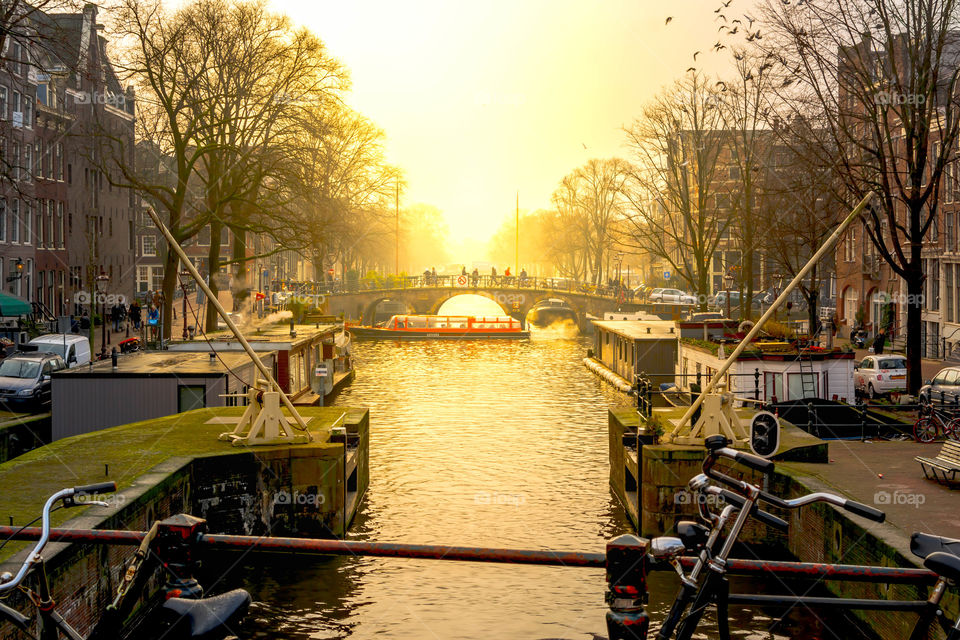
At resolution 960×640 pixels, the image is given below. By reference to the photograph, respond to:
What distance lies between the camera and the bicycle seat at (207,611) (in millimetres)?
4223

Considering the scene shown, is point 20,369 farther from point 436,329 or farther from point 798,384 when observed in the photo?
point 436,329

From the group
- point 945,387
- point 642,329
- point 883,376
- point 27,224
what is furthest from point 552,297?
point 945,387

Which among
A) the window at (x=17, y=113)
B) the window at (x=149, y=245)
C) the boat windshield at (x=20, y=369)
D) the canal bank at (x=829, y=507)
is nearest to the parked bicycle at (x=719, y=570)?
the canal bank at (x=829, y=507)

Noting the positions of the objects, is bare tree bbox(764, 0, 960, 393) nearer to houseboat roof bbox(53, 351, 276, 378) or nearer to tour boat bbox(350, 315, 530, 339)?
houseboat roof bbox(53, 351, 276, 378)

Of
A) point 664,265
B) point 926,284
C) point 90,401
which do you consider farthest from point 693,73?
point 664,265

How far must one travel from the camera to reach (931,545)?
488cm

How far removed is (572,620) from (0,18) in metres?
16.3

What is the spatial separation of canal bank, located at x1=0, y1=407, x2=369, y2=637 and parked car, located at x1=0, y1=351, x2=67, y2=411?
6028 millimetres

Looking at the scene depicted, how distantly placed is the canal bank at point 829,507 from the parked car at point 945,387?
6690mm

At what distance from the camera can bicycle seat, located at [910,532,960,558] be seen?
483 cm

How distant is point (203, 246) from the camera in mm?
96062

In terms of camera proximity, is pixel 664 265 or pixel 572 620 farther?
pixel 664 265

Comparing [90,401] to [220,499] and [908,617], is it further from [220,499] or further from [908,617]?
[908,617]

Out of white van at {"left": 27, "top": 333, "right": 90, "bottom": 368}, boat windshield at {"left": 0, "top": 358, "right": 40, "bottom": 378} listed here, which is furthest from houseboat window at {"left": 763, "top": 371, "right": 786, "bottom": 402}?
white van at {"left": 27, "top": 333, "right": 90, "bottom": 368}
